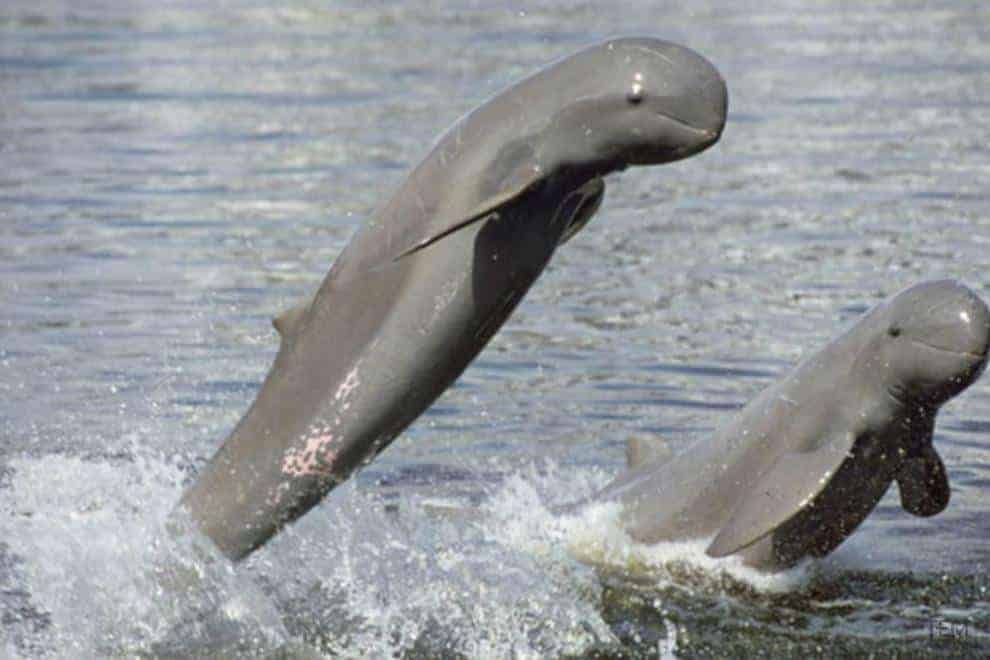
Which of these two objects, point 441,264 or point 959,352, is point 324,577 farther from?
point 959,352

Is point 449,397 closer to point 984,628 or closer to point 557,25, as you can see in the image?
point 984,628

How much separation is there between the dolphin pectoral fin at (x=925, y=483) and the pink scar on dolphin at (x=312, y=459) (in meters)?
2.89

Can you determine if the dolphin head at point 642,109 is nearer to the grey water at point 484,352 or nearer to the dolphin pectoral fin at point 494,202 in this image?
the dolphin pectoral fin at point 494,202

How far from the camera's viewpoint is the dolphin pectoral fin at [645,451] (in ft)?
38.2

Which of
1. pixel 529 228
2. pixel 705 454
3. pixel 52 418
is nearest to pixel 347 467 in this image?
pixel 529 228

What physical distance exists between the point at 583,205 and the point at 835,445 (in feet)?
6.38

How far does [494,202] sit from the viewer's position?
29.2ft

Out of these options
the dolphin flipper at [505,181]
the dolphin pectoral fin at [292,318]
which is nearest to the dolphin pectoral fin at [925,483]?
the dolphin flipper at [505,181]

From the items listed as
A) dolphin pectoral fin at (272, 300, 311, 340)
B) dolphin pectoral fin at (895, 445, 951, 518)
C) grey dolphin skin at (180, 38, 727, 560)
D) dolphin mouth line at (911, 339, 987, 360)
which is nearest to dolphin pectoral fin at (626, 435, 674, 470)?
dolphin pectoral fin at (895, 445, 951, 518)

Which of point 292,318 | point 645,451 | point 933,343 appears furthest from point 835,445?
point 292,318

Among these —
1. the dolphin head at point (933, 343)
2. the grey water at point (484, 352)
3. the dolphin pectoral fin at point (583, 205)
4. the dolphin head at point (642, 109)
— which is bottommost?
the grey water at point (484, 352)

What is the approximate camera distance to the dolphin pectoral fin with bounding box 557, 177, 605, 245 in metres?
9.45

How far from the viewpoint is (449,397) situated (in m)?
14.3

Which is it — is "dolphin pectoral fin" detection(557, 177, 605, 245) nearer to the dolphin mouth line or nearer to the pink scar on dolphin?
→ the pink scar on dolphin
